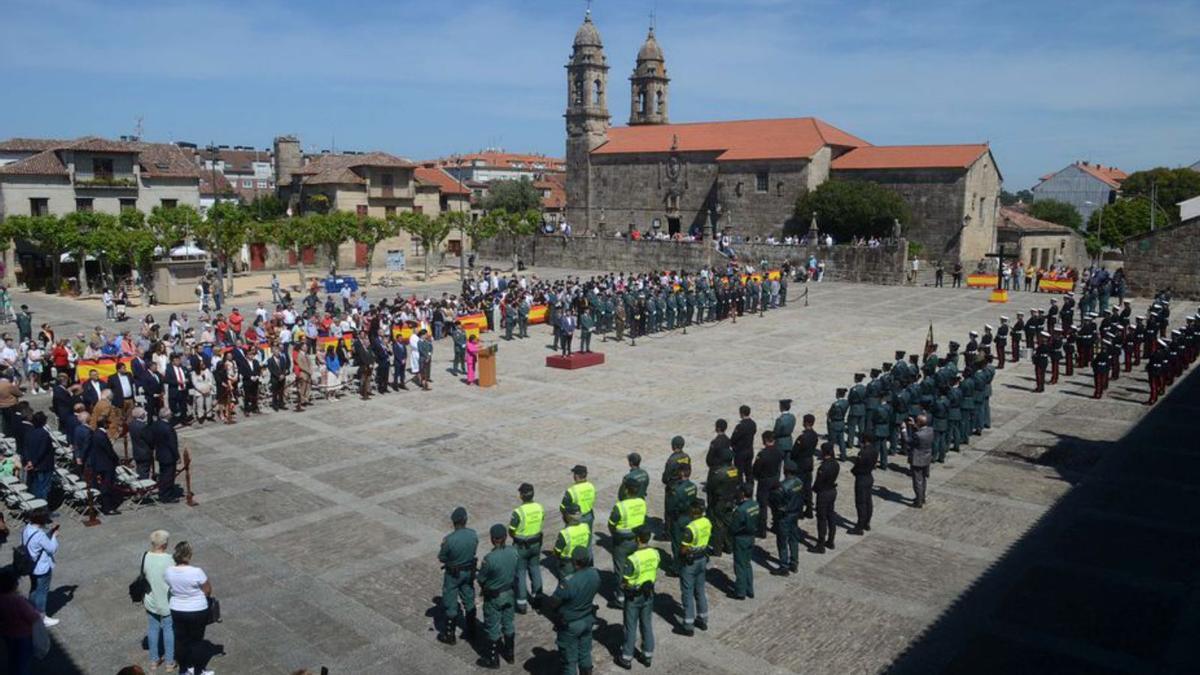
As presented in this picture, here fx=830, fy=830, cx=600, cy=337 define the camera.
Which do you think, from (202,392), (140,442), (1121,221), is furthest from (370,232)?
(1121,221)

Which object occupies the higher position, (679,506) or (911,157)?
(911,157)

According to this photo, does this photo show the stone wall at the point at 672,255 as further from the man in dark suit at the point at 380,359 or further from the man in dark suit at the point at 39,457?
the man in dark suit at the point at 39,457

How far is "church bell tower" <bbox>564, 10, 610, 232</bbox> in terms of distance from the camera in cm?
6544

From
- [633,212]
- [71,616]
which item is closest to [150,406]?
[71,616]

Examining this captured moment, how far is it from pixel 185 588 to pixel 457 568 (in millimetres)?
2428

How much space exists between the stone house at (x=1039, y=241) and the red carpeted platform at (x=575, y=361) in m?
41.7

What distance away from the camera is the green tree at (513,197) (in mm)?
82500

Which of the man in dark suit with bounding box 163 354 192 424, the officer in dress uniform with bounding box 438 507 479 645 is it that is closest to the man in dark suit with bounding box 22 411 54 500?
the man in dark suit with bounding box 163 354 192 424

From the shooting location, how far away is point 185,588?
24.4ft

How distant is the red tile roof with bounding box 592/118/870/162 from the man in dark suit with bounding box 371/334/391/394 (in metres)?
40.8

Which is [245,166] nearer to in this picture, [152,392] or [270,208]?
[270,208]

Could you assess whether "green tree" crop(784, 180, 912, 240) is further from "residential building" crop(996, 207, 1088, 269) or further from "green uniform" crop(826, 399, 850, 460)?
"green uniform" crop(826, 399, 850, 460)

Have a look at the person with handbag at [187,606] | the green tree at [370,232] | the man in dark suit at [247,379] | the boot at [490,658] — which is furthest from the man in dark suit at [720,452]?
the green tree at [370,232]

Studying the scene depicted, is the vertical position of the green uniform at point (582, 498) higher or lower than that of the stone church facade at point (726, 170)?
lower
